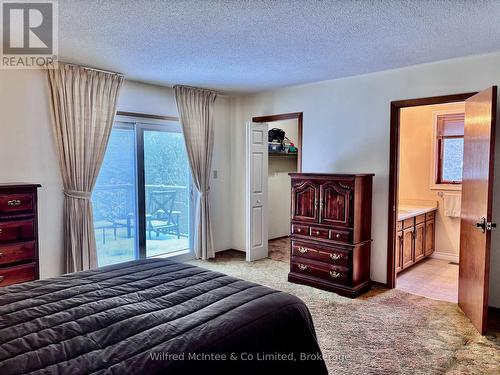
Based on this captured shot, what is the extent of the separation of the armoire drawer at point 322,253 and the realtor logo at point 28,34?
10.4 ft

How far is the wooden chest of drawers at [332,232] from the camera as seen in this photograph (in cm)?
371

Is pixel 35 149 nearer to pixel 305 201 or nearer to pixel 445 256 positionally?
pixel 305 201

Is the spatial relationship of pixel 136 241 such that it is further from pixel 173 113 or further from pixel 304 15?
pixel 304 15

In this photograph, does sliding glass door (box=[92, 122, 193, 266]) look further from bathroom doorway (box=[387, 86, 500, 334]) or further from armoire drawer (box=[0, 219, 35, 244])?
bathroom doorway (box=[387, 86, 500, 334])

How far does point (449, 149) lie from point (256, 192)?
2.93 m

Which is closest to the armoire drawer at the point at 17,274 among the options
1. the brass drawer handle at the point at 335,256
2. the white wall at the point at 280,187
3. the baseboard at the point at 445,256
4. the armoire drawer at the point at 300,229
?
the armoire drawer at the point at 300,229

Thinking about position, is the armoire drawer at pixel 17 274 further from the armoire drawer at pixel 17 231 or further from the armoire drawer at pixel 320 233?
the armoire drawer at pixel 320 233

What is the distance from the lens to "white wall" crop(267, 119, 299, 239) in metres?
6.48

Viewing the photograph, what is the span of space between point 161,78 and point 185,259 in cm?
249

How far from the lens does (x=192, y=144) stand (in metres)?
4.86

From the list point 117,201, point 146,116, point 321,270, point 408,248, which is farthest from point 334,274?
point 146,116

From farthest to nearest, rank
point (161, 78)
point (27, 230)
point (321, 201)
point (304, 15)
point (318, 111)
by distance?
point (318, 111) → point (161, 78) → point (321, 201) → point (27, 230) → point (304, 15)

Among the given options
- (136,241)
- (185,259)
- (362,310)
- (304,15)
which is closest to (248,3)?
(304,15)

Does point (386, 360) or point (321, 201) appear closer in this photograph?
point (386, 360)
